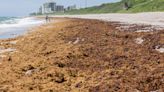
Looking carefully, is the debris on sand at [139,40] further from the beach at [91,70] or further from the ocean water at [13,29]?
the ocean water at [13,29]

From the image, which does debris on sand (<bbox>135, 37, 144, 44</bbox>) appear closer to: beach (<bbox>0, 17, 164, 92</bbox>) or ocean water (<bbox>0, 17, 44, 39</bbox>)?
beach (<bbox>0, 17, 164, 92</bbox>)

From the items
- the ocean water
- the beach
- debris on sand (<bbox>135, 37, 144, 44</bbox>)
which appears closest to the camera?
the beach

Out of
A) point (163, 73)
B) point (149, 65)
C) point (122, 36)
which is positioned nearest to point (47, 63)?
point (149, 65)

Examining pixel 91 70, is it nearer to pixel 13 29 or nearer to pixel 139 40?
pixel 139 40

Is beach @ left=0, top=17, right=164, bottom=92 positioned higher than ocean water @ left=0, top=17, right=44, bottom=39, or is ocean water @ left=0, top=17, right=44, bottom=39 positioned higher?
beach @ left=0, top=17, right=164, bottom=92

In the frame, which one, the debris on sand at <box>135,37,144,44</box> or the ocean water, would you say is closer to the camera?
the debris on sand at <box>135,37,144,44</box>

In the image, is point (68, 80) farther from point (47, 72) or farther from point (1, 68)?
point (1, 68)

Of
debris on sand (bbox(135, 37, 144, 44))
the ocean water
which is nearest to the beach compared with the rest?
debris on sand (bbox(135, 37, 144, 44))

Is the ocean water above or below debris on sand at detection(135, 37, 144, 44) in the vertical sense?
below

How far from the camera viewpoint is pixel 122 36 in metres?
20.9

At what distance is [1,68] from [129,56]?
4.11 metres

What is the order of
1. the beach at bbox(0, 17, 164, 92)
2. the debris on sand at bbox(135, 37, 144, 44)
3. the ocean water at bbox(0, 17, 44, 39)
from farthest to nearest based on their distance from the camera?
the ocean water at bbox(0, 17, 44, 39), the debris on sand at bbox(135, 37, 144, 44), the beach at bbox(0, 17, 164, 92)

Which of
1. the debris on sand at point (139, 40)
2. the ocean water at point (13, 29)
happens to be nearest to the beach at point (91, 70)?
the debris on sand at point (139, 40)

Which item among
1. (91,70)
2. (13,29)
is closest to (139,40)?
(91,70)
